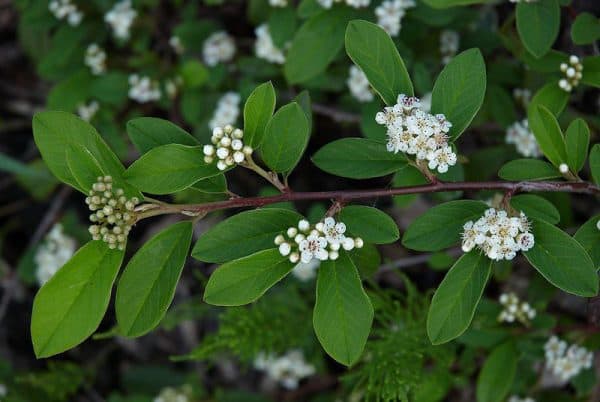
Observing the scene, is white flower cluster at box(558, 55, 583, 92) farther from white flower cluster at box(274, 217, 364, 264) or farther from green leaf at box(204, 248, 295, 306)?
green leaf at box(204, 248, 295, 306)

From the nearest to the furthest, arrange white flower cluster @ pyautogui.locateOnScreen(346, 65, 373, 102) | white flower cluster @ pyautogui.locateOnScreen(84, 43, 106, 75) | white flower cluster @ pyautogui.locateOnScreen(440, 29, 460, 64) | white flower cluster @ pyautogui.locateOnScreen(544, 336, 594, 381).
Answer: white flower cluster @ pyautogui.locateOnScreen(544, 336, 594, 381) < white flower cluster @ pyautogui.locateOnScreen(346, 65, 373, 102) < white flower cluster @ pyautogui.locateOnScreen(440, 29, 460, 64) < white flower cluster @ pyautogui.locateOnScreen(84, 43, 106, 75)

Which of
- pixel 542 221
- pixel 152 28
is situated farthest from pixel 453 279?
pixel 152 28

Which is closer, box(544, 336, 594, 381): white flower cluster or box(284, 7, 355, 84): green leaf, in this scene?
box(544, 336, 594, 381): white flower cluster

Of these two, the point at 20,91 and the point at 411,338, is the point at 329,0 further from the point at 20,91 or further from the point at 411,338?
the point at 20,91

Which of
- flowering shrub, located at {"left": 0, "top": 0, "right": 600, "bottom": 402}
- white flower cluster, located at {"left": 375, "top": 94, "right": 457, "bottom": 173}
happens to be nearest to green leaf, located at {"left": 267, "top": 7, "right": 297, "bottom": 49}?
flowering shrub, located at {"left": 0, "top": 0, "right": 600, "bottom": 402}

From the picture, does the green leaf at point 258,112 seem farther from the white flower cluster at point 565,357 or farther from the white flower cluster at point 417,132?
the white flower cluster at point 565,357

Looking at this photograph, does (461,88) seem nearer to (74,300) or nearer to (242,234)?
(242,234)

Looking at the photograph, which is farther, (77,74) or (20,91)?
(20,91)
